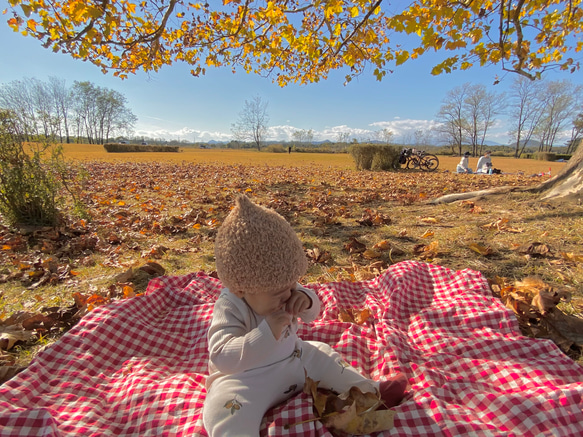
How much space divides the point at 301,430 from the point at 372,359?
0.85 metres

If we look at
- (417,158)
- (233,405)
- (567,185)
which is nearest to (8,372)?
(233,405)

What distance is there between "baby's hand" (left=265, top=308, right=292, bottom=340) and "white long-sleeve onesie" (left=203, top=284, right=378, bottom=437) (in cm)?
2

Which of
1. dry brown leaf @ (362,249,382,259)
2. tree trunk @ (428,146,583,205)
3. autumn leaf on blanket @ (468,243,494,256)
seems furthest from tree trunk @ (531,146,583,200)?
dry brown leaf @ (362,249,382,259)

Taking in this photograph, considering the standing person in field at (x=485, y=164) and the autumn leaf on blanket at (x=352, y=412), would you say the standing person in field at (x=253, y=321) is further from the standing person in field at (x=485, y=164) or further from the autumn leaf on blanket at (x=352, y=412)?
the standing person in field at (x=485, y=164)

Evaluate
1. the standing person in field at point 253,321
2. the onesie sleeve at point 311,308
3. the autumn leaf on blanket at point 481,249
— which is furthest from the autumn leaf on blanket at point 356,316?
the autumn leaf on blanket at point 481,249

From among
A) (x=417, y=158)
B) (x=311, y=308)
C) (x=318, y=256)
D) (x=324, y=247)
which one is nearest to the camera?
(x=311, y=308)

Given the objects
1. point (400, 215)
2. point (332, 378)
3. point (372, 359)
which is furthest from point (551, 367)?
point (400, 215)

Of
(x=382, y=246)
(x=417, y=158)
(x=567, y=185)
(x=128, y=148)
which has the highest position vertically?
(x=128, y=148)

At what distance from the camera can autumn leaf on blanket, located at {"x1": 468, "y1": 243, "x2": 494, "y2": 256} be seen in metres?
3.44

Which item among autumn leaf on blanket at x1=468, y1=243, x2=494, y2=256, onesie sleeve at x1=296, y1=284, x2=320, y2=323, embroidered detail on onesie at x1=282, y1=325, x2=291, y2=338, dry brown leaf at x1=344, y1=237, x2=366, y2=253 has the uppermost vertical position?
onesie sleeve at x1=296, y1=284, x2=320, y2=323

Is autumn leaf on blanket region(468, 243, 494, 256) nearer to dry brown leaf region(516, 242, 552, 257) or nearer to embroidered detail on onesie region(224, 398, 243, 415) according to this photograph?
dry brown leaf region(516, 242, 552, 257)

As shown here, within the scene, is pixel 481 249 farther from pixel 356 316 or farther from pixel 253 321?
pixel 253 321

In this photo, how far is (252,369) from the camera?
1.48m

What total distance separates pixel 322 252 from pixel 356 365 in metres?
1.97
